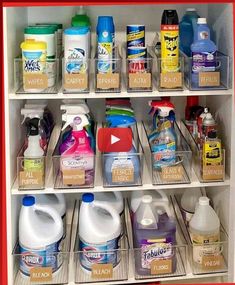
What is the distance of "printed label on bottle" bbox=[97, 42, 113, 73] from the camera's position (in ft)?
6.49

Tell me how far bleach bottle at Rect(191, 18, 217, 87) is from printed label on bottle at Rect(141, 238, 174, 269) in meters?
0.62

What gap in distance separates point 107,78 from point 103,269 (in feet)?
2.39

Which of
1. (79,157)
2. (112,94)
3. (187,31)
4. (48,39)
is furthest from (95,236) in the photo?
(187,31)

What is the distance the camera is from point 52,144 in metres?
2.37

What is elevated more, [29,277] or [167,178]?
[167,178]

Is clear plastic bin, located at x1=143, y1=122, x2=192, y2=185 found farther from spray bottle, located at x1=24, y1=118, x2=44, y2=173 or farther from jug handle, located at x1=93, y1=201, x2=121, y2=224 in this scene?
spray bottle, located at x1=24, y1=118, x2=44, y2=173

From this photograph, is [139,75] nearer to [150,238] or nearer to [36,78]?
[36,78]

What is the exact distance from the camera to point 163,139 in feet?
6.82

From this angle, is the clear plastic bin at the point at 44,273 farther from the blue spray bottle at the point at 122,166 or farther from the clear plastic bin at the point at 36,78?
the clear plastic bin at the point at 36,78

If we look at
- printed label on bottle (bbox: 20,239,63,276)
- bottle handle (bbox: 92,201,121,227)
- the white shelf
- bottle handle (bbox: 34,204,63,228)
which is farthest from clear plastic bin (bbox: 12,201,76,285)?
the white shelf

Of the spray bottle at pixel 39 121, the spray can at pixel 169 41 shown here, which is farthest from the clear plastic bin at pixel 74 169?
the spray can at pixel 169 41

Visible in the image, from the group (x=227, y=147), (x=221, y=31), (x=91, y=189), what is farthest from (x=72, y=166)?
(x=221, y=31)

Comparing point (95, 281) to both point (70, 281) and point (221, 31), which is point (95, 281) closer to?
point (70, 281)

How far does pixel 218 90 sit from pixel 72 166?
2.02 ft
